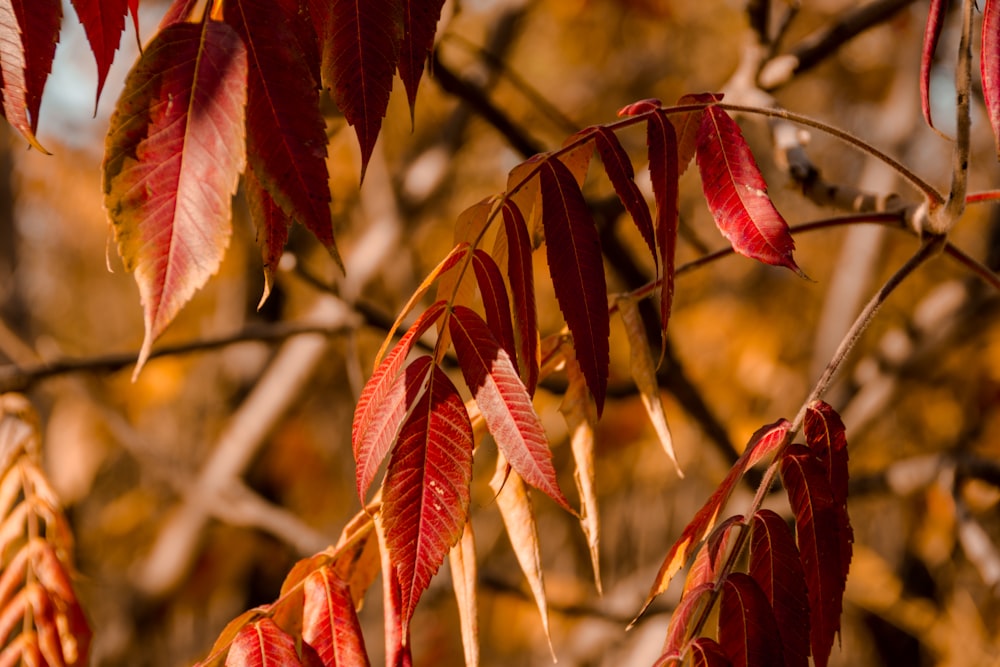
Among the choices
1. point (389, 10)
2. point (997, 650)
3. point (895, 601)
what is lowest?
point (389, 10)

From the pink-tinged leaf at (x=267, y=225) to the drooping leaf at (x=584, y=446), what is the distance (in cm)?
29

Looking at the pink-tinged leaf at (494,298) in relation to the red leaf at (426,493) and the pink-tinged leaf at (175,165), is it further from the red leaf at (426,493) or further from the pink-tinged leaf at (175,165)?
the pink-tinged leaf at (175,165)

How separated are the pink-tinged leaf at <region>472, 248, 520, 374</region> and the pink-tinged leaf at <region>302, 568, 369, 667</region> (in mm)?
260

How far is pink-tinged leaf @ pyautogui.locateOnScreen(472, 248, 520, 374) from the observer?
2.48 feet

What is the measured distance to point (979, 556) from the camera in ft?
4.87

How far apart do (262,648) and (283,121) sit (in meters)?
0.42

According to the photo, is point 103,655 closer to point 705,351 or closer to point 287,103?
point 705,351

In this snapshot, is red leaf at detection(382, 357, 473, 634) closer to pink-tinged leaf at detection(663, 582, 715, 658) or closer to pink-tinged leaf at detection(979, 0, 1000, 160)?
pink-tinged leaf at detection(663, 582, 715, 658)

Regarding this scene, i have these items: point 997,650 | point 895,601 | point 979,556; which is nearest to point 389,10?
point 979,556

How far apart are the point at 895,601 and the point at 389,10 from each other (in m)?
3.17

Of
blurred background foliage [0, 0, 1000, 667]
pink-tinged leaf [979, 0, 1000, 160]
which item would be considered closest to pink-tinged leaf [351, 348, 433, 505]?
pink-tinged leaf [979, 0, 1000, 160]

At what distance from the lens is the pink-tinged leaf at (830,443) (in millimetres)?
709

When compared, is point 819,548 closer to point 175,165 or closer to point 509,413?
point 509,413

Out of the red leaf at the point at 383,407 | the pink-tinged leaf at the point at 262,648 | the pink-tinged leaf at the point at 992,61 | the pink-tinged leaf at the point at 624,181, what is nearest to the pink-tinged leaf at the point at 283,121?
the red leaf at the point at 383,407
